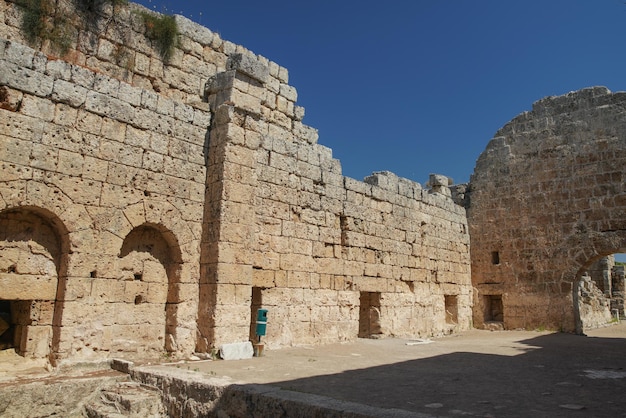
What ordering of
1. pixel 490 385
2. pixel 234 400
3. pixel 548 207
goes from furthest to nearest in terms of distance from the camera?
pixel 548 207, pixel 490 385, pixel 234 400

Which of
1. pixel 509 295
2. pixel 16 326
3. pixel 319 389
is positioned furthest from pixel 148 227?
pixel 509 295

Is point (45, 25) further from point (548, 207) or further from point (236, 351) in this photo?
point (548, 207)

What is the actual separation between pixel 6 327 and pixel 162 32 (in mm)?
5017

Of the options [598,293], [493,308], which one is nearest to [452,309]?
[493,308]

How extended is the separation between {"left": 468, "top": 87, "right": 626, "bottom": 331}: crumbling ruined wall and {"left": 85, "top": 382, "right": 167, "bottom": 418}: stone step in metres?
10.9

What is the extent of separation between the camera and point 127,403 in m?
5.29

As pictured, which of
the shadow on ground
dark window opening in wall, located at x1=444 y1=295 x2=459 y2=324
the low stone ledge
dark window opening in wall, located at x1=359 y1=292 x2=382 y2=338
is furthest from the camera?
dark window opening in wall, located at x1=444 y1=295 x2=459 y2=324

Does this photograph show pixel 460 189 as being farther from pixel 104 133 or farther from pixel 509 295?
pixel 104 133

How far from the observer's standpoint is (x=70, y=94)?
21.2 feet

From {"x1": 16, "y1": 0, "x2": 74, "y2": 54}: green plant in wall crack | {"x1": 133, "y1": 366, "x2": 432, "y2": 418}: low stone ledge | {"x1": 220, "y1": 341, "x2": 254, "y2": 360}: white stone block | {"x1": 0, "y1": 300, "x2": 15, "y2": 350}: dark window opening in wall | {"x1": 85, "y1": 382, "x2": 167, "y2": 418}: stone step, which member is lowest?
{"x1": 85, "y1": 382, "x2": 167, "y2": 418}: stone step

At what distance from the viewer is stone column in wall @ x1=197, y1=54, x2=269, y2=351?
24.1 ft

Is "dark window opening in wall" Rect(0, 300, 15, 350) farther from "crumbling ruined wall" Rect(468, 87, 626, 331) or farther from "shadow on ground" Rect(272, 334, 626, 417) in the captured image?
"crumbling ruined wall" Rect(468, 87, 626, 331)

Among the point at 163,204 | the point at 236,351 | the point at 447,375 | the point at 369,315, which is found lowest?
the point at 447,375

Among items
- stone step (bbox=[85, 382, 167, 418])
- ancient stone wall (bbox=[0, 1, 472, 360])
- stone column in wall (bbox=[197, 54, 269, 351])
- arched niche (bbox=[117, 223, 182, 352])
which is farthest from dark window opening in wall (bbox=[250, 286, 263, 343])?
stone step (bbox=[85, 382, 167, 418])
